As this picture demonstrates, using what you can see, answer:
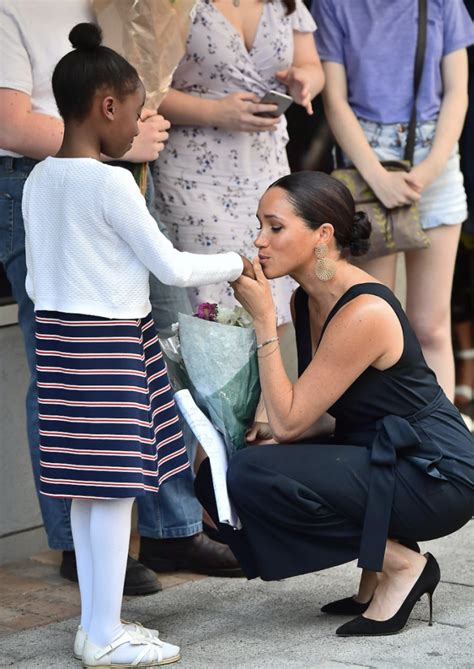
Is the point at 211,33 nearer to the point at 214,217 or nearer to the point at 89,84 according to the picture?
the point at 214,217

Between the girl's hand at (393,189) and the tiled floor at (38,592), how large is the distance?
1.49 m

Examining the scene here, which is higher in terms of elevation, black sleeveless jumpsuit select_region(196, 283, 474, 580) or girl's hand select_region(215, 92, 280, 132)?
girl's hand select_region(215, 92, 280, 132)

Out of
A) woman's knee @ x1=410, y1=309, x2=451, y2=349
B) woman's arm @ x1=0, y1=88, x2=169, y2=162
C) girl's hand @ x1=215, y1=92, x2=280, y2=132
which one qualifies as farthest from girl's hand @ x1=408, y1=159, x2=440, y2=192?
woman's arm @ x1=0, y1=88, x2=169, y2=162

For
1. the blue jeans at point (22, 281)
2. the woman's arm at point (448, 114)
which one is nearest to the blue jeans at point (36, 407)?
the blue jeans at point (22, 281)

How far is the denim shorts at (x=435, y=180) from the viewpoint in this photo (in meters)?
4.80

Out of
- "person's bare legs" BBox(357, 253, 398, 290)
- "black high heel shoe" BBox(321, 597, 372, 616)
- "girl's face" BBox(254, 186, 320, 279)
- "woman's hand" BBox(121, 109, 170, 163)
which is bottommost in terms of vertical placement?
"black high heel shoe" BBox(321, 597, 372, 616)

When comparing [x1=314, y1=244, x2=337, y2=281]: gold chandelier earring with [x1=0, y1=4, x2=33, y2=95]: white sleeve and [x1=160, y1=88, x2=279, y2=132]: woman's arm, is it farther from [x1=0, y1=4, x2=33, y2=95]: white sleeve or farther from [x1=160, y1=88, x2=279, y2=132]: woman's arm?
[x1=0, y1=4, x2=33, y2=95]: white sleeve

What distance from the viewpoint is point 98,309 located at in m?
3.31

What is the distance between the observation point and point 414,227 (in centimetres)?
470

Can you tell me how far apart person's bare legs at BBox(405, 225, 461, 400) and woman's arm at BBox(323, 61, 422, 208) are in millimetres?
329

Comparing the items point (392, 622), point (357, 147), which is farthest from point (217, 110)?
point (392, 622)

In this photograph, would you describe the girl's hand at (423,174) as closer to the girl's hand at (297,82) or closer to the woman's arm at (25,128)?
the girl's hand at (297,82)

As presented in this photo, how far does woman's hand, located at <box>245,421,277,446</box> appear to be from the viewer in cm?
380

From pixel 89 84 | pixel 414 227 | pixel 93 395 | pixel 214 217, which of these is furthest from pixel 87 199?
pixel 414 227
